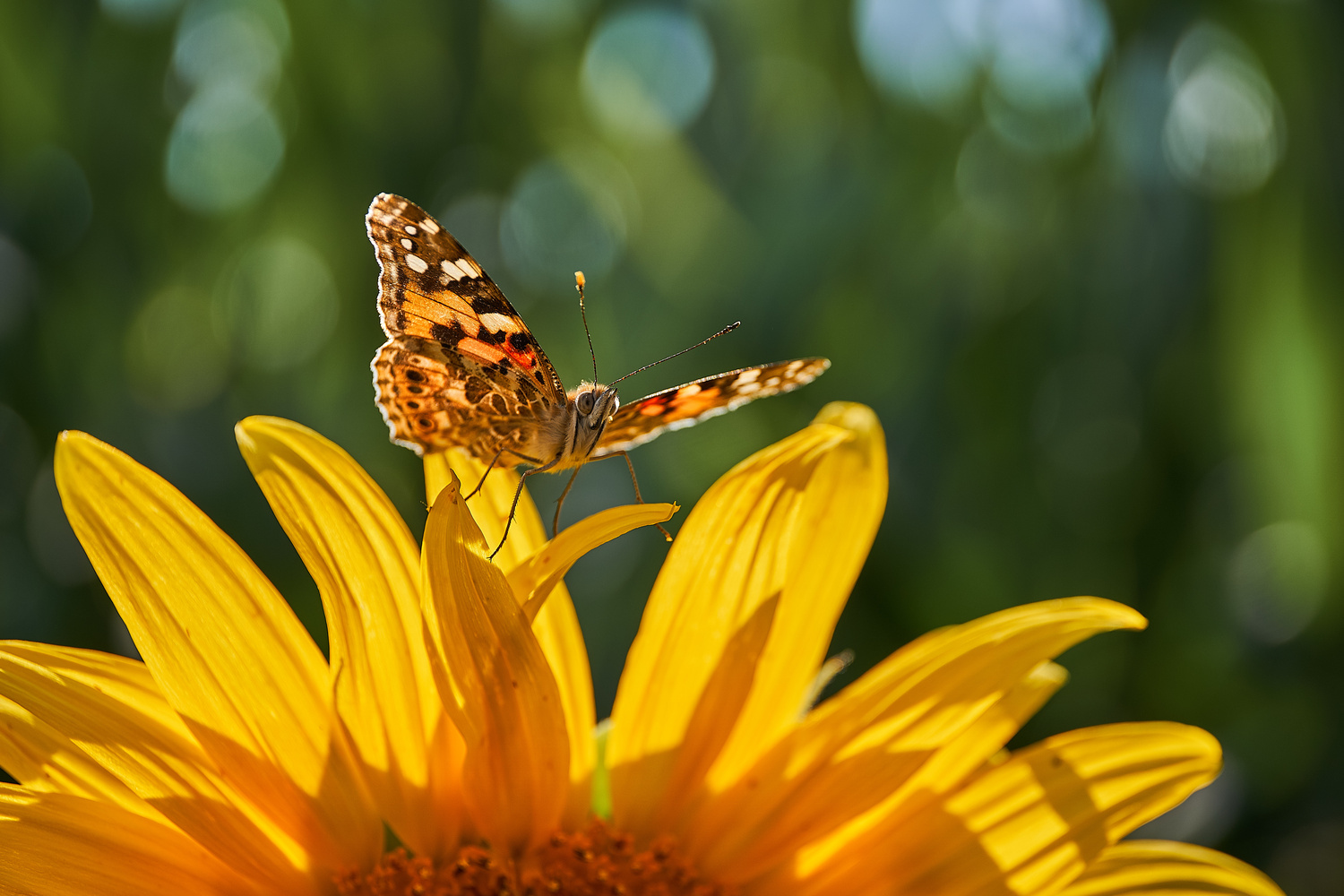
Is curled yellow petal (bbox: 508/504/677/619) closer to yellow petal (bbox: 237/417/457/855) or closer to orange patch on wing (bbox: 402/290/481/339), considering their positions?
yellow petal (bbox: 237/417/457/855)

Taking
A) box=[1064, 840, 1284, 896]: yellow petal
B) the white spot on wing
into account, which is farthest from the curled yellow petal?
box=[1064, 840, 1284, 896]: yellow petal

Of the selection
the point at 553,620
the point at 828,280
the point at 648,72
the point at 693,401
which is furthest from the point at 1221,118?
the point at 553,620

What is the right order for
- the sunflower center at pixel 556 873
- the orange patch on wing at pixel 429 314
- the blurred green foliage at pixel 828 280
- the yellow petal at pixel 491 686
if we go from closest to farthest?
the yellow petal at pixel 491 686 < the sunflower center at pixel 556 873 < the orange patch on wing at pixel 429 314 < the blurred green foliage at pixel 828 280

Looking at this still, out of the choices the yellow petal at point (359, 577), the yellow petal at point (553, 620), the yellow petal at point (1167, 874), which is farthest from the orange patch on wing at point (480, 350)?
the yellow petal at point (1167, 874)

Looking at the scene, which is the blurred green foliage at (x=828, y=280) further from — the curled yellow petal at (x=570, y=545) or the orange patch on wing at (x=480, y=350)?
the curled yellow petal at (x=570, y=545)

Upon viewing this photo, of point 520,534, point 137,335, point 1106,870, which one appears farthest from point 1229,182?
point 137,335

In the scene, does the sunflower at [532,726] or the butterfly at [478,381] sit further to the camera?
the butterfly at [478,381]

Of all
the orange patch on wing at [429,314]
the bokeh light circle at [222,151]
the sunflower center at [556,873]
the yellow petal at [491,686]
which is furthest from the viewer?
the bokeh light circle at [222,151]

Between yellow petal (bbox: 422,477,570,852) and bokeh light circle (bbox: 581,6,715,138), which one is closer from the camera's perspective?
yellow petal (bbox: 422,477,570,852)
